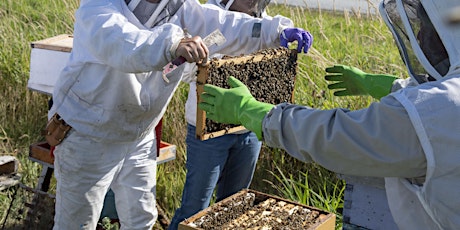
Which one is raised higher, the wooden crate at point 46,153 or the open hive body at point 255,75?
the open hive body at point 255,75

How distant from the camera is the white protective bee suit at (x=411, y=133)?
2.04 metres

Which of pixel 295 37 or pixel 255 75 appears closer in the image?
pixel 255 75

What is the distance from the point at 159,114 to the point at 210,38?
1.94 ft

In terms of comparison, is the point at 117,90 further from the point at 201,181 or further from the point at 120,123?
the point at 201,181

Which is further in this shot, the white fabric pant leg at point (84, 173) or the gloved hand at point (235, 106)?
the white fabric pant leg at point (84, 173)

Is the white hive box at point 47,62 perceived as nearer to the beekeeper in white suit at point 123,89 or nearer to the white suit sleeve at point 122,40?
the beekeeper in white suit at point 123,89

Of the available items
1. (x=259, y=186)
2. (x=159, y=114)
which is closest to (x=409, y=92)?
(x=159, y=114)

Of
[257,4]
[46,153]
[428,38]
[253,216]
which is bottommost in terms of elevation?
[253,216]

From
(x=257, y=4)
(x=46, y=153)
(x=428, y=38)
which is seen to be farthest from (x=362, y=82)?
(x=46, y=153)

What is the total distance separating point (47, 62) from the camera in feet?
13.7

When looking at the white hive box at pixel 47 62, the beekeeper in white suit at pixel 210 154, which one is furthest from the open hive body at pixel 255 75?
the white hive box at pixel 47 62

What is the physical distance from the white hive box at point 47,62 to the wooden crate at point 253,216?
58.0 inches

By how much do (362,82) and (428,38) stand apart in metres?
1.24

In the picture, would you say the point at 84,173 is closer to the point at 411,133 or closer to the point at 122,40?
the point at 122,40
